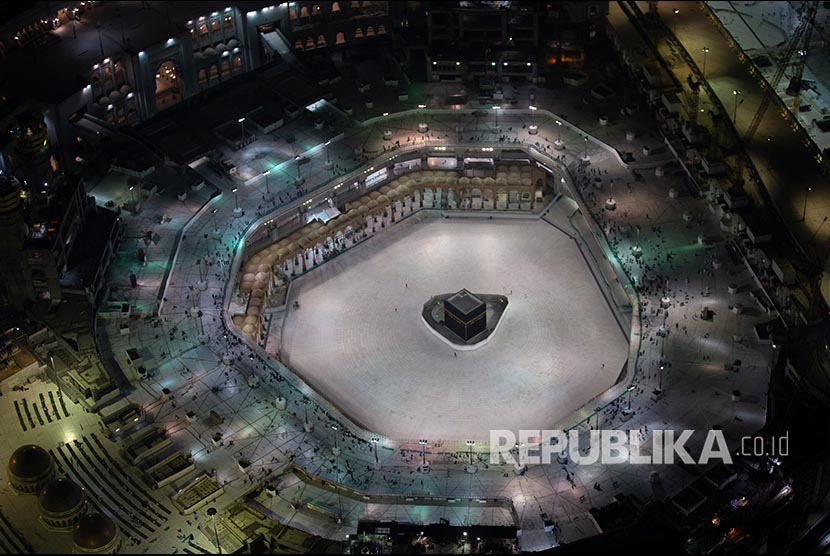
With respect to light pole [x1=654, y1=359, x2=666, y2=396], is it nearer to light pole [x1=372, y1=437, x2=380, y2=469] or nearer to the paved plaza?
the paved plaza

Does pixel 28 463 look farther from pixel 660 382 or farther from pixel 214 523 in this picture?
pixel 660 382

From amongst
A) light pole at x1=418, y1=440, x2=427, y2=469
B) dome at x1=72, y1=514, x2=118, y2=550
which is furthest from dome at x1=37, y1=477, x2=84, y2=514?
light pole at x1=418, y1=440, x2=427, y2=469

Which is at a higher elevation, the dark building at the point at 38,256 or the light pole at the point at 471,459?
the dark building at the point at 38,256

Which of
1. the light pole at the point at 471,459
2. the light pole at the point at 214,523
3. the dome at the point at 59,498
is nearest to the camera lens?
the dome at the point at 59,498

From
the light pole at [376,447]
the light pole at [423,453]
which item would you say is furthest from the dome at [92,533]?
Answer: the light pole at [423,453]

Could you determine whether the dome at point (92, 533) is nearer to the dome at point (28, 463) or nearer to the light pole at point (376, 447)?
the dome at point (28, 463)

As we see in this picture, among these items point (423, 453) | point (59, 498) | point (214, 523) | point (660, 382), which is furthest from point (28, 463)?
point (660, 382)

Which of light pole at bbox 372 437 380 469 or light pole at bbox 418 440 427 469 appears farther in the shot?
light pole at bbox 372 437 380 469
